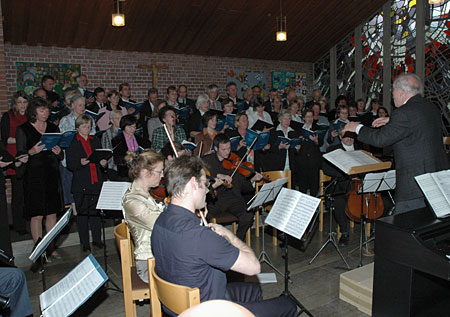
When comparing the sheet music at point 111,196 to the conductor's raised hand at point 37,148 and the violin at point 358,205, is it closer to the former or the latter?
the conductor's raised hand at point 37,148

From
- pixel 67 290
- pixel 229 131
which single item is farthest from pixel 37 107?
pixel 67 290

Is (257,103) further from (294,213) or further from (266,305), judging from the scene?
(266,305)

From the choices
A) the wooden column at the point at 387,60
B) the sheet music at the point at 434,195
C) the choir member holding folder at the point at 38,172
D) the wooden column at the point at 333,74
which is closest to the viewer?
the sheet music at the point at 434,195

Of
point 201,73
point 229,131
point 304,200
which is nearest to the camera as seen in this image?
point 304,200

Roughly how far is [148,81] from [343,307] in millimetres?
7320

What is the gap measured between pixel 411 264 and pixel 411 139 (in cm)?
119

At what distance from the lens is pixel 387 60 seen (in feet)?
33.4

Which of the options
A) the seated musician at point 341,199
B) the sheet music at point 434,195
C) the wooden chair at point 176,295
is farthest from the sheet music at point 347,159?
the wooden chair at point 176,295

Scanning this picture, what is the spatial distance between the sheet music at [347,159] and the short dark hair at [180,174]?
1.97m

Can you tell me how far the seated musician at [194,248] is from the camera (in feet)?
6.63

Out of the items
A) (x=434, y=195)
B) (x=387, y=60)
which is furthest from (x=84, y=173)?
(x=387, y=60)

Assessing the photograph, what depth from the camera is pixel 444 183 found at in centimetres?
290

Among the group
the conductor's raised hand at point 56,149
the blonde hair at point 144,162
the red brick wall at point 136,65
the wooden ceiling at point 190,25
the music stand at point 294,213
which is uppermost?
the wooden ceiling at point 190,25

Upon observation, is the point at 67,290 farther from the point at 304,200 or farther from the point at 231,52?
the point at 231,52
